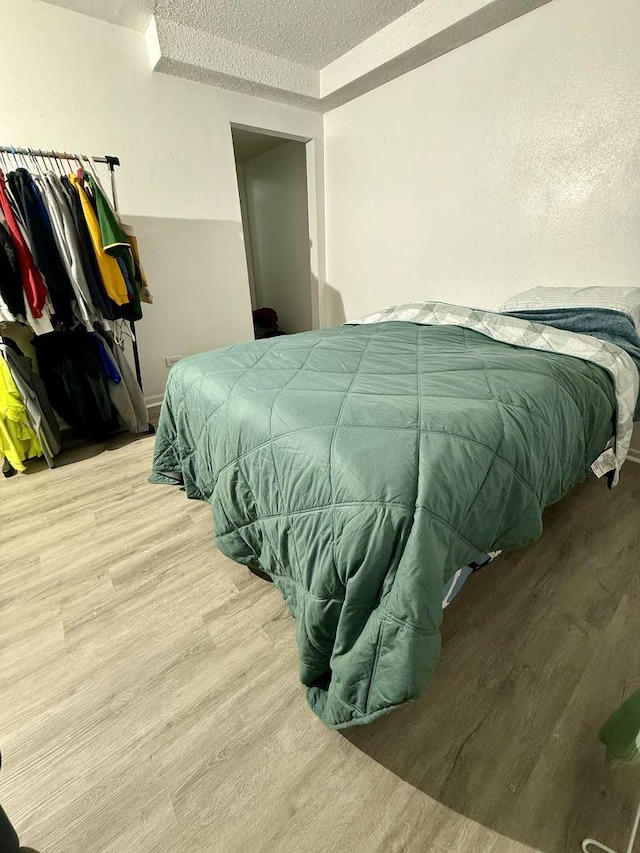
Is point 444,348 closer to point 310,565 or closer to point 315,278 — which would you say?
point 310,565

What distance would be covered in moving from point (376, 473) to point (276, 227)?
4372 millimetres

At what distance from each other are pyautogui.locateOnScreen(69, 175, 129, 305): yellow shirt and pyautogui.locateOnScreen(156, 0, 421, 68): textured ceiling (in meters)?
1.28

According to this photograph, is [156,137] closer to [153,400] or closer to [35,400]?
[153,400]

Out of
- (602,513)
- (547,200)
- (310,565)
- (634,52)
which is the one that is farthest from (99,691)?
(634,52)

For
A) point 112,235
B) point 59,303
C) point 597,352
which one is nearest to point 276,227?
point 112,235

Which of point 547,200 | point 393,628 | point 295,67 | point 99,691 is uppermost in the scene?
point 295,67

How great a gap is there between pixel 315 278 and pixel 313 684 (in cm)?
356

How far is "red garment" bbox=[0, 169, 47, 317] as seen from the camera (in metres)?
1.79

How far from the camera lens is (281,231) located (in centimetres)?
434

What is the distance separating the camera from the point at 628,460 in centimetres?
212

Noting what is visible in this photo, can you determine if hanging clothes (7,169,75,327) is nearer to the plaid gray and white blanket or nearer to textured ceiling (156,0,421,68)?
textured ceiling (156,0,421,68)

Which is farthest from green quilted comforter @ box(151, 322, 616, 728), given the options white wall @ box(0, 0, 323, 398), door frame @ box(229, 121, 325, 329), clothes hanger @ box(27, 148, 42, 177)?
door frame @ box(229, 121, 325, 329)

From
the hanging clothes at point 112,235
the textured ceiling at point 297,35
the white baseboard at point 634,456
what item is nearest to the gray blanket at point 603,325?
the white baseboard at point 634,456

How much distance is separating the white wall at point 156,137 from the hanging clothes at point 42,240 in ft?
2.09
